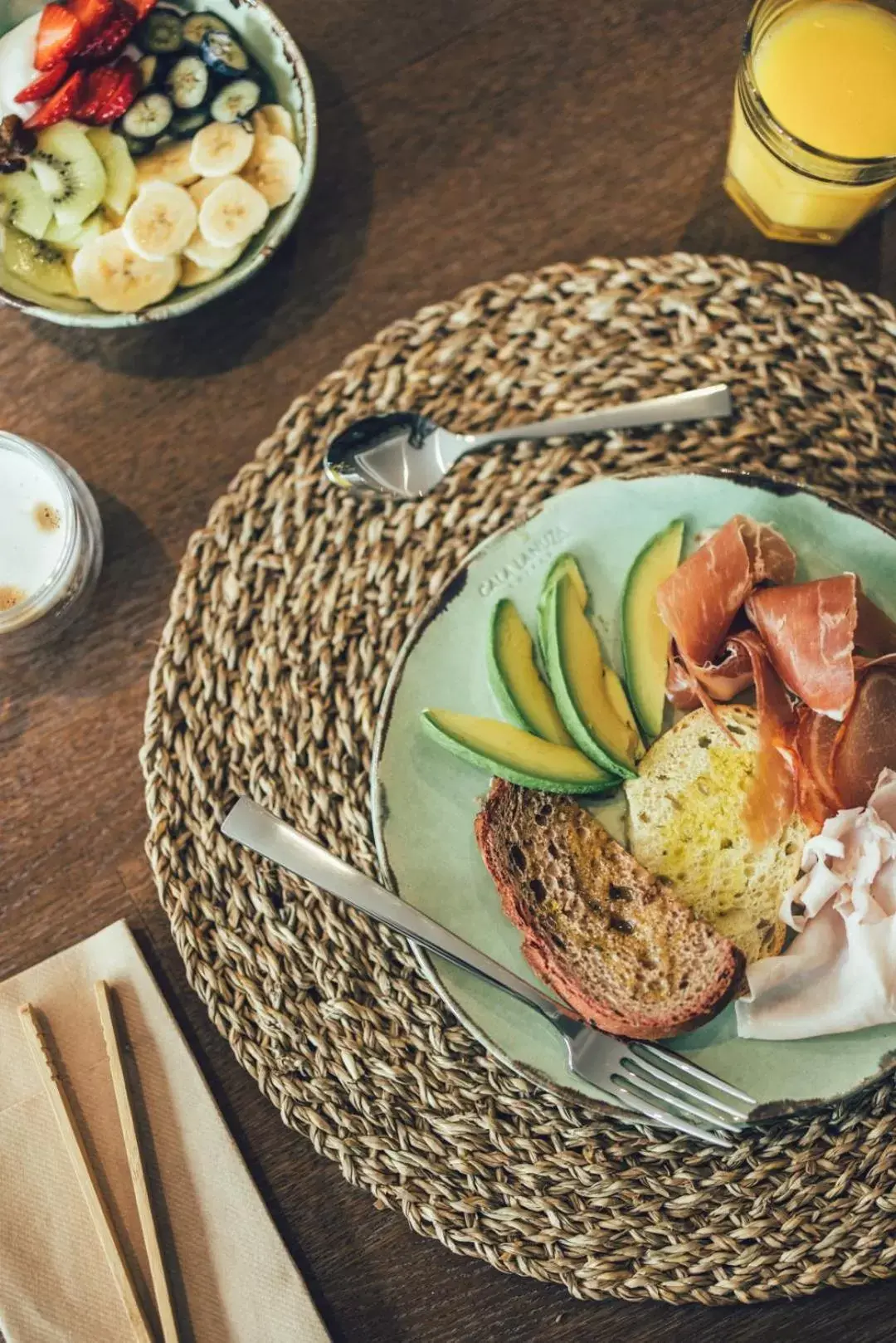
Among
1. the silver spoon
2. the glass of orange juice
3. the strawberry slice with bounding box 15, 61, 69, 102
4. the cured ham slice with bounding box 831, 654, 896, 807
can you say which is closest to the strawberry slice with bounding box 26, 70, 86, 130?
the strawberry slice with bounding box 15, 61, 69, 102

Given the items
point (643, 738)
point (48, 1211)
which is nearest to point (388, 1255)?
point (48, 1211)

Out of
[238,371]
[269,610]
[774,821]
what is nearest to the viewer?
[774,821]

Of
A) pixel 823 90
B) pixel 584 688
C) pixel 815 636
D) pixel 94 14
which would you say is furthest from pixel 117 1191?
pixel 823 90

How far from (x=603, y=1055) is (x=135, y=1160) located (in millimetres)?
554

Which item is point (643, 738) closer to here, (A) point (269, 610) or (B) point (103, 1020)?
(A) point (269, 610)

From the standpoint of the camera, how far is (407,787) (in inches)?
50.5

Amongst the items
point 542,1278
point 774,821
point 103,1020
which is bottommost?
point 542,1278

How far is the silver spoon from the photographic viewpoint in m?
1.40

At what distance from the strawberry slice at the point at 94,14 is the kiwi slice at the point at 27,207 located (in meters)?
0.20

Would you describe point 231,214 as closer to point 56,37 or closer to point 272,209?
point 272,209

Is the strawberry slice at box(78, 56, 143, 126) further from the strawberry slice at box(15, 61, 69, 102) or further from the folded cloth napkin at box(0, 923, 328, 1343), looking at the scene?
the folded cloth napkin at box(0, 923, 328, 1343)

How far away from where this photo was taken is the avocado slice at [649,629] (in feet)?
4.23

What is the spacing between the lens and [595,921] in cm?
124

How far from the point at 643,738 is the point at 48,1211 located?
0.88 meters
